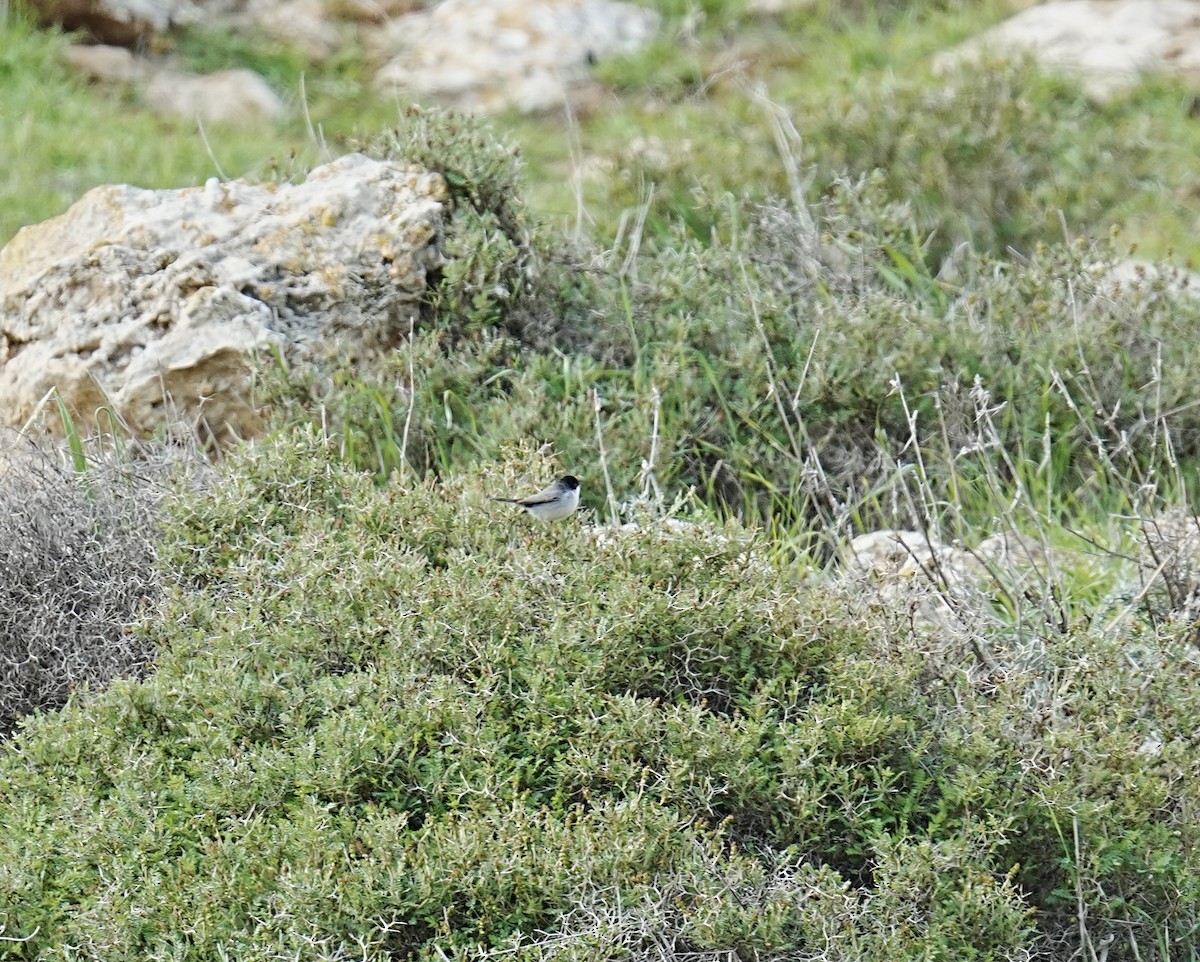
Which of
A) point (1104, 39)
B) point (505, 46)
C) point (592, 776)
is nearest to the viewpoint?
point (592, 776)

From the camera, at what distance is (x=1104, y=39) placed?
818cm

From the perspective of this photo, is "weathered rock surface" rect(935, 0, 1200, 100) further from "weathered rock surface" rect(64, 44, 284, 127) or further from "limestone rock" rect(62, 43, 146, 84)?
"limestone rock" rect(62, 43, 146, 84)

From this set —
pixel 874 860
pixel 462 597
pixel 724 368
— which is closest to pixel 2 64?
pixel 724 368

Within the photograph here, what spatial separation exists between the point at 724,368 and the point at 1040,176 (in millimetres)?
2539

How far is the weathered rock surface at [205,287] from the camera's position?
448 cm

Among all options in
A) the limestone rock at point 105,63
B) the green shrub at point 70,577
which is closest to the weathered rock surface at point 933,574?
the green shrub at point 70,577

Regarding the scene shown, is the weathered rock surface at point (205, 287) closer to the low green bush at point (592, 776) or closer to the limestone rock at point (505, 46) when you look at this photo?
the low green bush at point (592, 776)

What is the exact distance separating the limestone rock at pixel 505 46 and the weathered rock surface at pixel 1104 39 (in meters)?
2.09

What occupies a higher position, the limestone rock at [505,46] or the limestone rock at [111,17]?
the limestone rock at [111,17]

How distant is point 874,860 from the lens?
2.64 m

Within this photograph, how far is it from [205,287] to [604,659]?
2270 millimetres

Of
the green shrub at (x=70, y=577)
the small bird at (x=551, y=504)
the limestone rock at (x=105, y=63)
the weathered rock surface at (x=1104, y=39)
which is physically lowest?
the green shrub at (x=70, y=577)

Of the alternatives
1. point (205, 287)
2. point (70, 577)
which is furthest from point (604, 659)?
point (205, 287)

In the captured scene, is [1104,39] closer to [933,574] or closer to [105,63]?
[105,63]
